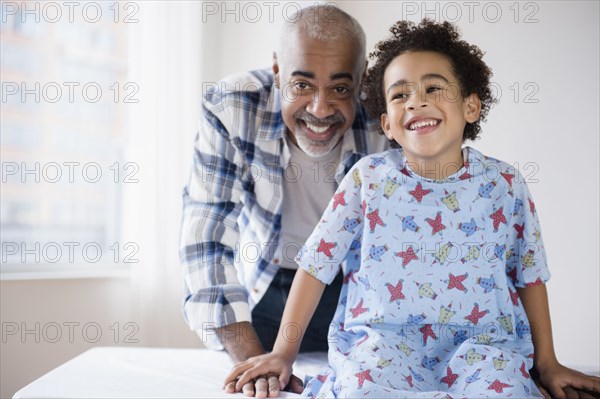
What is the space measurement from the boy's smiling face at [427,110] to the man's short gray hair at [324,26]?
0.92 ft

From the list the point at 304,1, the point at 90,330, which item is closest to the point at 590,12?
the point at 304,1

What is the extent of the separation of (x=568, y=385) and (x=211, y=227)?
953 mm


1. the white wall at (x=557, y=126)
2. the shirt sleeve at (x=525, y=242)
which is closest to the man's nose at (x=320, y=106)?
the shirt sleeve at (x=525, y=242)

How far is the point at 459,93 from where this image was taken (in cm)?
143

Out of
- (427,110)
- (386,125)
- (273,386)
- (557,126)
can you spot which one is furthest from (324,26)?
(557,126)

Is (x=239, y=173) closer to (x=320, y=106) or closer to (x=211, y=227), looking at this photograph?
(x=211, y=227)

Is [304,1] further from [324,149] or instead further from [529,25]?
[324,149]

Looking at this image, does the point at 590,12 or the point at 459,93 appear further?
the point at 590,12

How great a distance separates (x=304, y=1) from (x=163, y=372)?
6.26ft

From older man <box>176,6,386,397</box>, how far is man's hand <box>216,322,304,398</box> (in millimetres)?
52

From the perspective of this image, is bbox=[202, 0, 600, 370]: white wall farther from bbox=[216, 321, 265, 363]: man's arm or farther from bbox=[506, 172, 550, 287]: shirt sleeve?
bbox=[216, 321, 265, 363]: man's arm

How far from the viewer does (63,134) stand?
2.65 metres

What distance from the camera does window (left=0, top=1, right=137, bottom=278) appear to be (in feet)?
8.32

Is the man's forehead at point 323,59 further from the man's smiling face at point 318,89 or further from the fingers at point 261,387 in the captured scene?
the fingers at point 261,387
